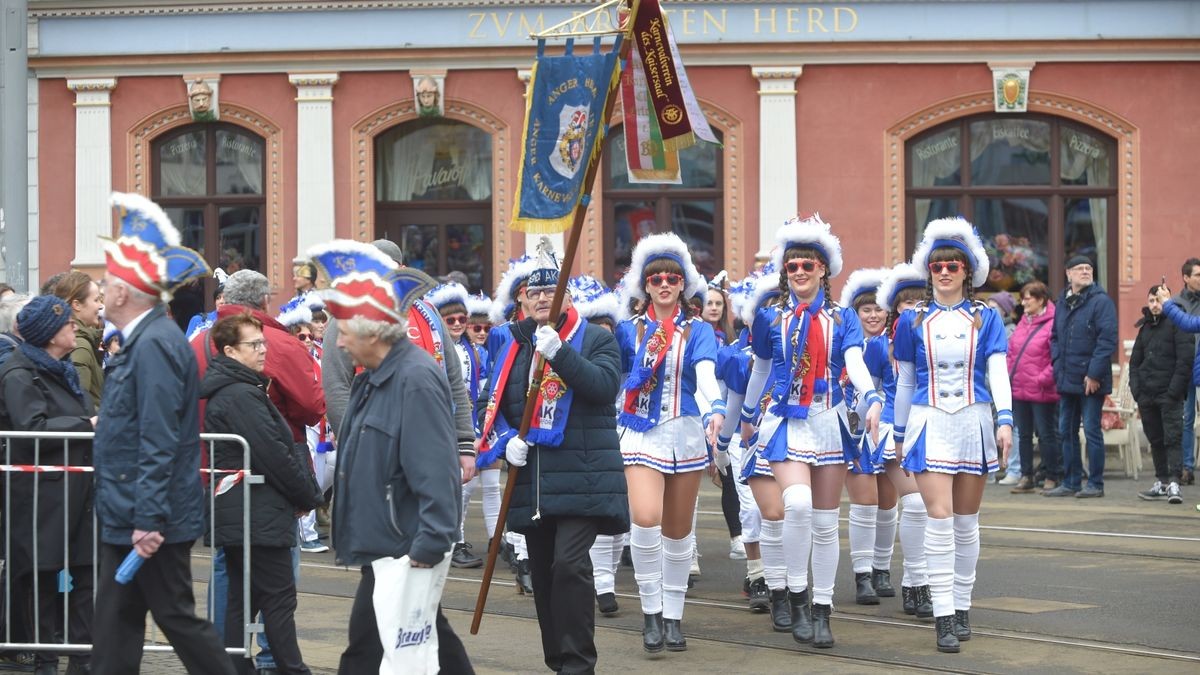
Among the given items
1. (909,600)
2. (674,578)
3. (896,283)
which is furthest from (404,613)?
(896,283)

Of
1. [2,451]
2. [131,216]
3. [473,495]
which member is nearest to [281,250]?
[473,495]

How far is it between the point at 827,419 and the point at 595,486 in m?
1.82

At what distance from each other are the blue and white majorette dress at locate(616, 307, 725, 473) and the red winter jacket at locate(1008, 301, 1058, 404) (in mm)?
8086

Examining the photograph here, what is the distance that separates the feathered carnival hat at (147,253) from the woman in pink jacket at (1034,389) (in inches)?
446

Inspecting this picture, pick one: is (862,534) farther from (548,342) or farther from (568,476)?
(548,342)

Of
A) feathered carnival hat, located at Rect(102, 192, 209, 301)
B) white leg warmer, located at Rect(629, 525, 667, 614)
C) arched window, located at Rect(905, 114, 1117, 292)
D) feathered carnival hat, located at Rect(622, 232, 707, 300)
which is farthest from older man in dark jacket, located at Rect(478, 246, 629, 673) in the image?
arched window, located at Rect(905, 114, 1117, 292)

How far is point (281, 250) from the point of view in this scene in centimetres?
2341

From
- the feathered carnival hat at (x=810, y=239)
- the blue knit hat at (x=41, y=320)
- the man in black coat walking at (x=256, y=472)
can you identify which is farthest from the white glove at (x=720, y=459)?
the blue knit hat at (x=41, y=320)

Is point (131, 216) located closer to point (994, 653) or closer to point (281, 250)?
point (994, 653)

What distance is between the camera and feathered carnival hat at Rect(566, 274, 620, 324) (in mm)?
10531

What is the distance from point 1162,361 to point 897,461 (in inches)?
263

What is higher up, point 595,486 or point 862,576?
point 595,486

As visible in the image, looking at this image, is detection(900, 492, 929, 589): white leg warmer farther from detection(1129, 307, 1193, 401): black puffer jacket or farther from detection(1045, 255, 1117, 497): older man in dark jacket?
detection(1129, 307, 1193, 401): black puffer jacket

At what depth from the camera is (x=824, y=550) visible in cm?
Answer: 955
